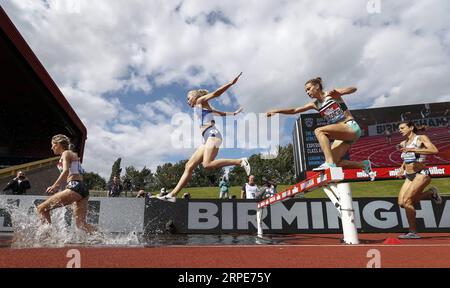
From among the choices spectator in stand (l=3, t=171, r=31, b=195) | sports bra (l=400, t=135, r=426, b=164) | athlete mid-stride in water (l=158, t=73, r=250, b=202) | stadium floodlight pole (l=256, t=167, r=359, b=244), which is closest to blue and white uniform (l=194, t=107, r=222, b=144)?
athlete mid-stride in water (l=158, t=73, r=250, b=202)

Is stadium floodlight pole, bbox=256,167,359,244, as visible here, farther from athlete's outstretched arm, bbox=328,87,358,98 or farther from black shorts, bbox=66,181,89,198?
black shorts, bbox=66,181,89,198

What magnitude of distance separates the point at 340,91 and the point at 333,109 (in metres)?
0.30

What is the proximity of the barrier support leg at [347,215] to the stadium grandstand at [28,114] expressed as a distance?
1501 cm

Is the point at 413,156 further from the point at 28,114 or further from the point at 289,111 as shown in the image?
the point at 28,114

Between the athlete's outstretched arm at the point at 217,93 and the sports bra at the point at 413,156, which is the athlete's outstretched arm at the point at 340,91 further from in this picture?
the sports bra at the point at 413,156

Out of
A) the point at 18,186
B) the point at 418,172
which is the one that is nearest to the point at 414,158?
the point at 418,172

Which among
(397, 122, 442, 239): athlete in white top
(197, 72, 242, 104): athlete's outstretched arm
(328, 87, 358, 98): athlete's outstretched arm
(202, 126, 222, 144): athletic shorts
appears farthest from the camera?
(397, 122, 442, 239): athlete in white top

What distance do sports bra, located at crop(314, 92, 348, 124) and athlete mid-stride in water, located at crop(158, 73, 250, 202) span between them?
4.40ft

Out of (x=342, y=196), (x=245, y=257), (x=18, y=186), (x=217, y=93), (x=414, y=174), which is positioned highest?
(x=217, y=93)

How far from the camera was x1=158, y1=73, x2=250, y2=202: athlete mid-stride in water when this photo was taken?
15.4 feet

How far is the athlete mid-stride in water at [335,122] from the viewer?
426 cm

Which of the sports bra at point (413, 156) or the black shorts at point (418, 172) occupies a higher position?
the sports bra at point (413, 156)

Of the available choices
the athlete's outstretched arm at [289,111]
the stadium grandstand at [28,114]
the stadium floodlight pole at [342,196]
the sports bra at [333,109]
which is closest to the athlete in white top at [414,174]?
the sports bra at [333,109]

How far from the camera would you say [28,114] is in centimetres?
2409
